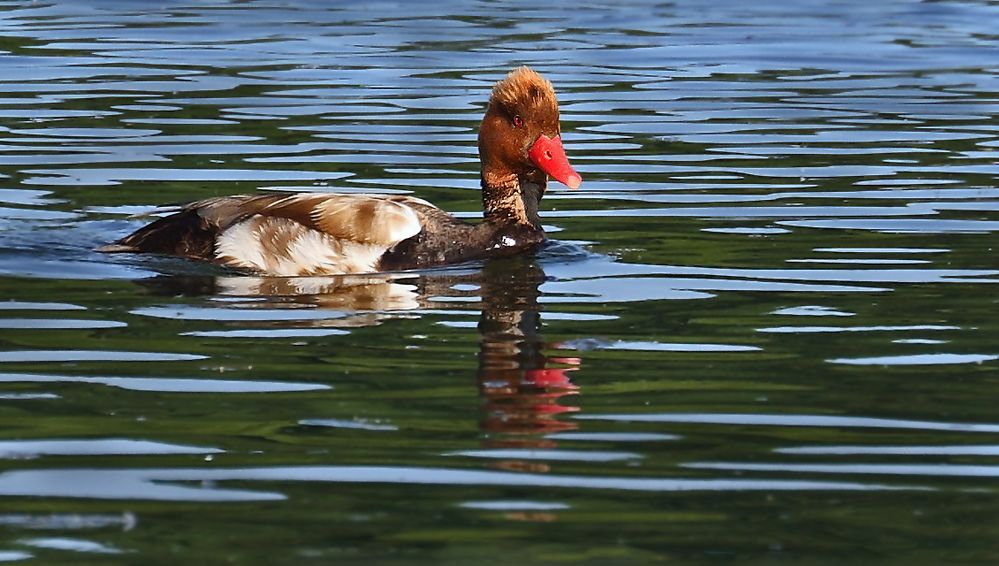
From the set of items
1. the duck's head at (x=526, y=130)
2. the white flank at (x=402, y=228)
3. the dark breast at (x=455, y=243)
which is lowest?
the dark breast at (x=455, y=243)

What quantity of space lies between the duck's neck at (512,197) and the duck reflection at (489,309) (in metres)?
0.54

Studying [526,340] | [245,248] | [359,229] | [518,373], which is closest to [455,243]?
[359,229]

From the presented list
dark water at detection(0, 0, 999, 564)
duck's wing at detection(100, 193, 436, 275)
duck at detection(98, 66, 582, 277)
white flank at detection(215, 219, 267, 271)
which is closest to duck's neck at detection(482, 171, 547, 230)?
duck at detection(98, 66, 582, 277)

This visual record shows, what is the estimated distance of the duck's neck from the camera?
12.4 meters

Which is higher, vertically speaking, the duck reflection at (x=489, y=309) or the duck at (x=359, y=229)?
the duck at (x=359, y=229)

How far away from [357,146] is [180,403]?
853 cm

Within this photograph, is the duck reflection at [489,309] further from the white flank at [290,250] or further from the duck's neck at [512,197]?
the duck's neck at [512,197]

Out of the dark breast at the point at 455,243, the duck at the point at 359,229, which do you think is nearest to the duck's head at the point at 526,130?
the duck at the point at 359,229

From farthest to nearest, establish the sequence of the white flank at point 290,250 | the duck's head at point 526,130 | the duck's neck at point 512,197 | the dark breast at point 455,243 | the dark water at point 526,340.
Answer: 1. the duck's neck at point 512,197
2. the duck's head at point 526,130
3. the dark breast at point 455,243
4. the white flank at point 290,250
5. the dark water at point 526,340

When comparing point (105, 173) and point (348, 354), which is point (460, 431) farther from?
point (105, 173)

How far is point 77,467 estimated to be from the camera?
7.03m

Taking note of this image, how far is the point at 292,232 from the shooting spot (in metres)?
11.4

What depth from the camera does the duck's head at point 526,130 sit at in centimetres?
1217

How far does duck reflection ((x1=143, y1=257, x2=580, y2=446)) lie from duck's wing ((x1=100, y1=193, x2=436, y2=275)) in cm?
17
